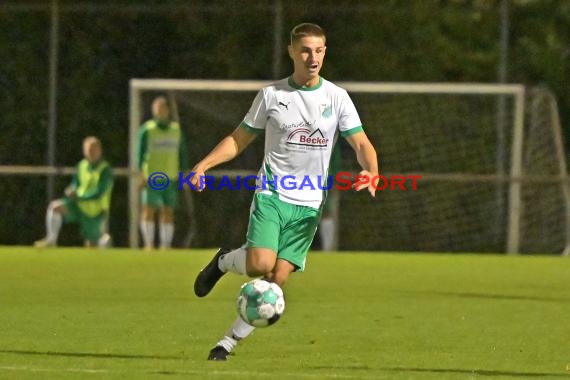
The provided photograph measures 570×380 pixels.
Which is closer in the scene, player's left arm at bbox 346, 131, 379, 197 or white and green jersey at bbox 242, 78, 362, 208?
player's left arm at bbox 346, 131, 379, 197

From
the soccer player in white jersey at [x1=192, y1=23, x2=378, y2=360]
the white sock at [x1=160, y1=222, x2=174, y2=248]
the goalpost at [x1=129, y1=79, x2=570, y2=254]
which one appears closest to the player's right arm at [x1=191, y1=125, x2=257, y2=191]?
the soccer player in white jersey at [x1=192, y1=23, x2=378, y2=360]

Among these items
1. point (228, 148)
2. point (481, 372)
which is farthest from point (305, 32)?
point (481, 372)

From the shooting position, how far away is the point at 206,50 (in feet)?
81.8

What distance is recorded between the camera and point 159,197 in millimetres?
21797

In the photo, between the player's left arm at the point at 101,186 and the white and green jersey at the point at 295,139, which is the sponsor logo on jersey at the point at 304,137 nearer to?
the white and green jersey at the point at 295,139

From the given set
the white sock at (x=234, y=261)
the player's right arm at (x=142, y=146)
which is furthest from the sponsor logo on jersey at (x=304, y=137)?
the player's right arm at (x=142, y=146)

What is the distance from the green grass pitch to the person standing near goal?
221cm

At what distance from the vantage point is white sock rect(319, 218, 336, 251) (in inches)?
875

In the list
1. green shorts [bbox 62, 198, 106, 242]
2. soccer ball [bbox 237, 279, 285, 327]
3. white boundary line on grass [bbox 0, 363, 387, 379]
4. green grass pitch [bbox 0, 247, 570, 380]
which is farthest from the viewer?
green shorts [bbox 62, 198, 106, 242]

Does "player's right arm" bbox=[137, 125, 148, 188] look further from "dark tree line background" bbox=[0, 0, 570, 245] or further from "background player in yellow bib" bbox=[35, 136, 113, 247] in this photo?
"dark tree line background" bbox=[0, 0, 570, 245]

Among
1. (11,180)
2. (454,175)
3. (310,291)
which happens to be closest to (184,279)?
(310,291)

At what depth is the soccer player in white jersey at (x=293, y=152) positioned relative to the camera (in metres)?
9.30

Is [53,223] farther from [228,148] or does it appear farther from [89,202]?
[228,148]

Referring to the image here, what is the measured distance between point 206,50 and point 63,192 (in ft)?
9.88
